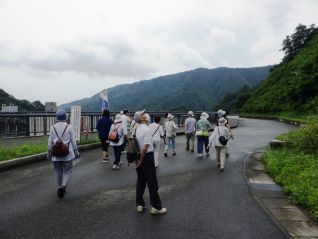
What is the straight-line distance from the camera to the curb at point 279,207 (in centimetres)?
618

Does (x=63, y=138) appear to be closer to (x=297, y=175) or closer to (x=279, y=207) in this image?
(x=279, y=207)

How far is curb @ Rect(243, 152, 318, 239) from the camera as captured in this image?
6.18m

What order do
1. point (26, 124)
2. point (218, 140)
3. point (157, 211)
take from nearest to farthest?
point (157, 211) < point (218, 140) < point (26, 124)

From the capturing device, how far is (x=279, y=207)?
7559 millimetres

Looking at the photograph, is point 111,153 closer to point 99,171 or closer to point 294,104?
point 99,171

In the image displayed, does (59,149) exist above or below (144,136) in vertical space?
below

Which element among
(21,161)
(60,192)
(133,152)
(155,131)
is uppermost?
(155,131)

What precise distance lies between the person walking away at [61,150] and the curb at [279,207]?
4055 mm

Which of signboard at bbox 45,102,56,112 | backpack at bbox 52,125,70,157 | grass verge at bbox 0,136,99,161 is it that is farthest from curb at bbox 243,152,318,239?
signboard at bbox 45,102,56,112

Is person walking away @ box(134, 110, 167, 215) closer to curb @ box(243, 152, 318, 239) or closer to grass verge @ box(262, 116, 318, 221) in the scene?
curb @ box(243, 152, 318, 239)

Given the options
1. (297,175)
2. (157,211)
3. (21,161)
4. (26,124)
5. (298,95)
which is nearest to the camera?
(157,211)

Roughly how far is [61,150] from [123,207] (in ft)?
5.96

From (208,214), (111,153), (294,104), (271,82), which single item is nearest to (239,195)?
(208,214)

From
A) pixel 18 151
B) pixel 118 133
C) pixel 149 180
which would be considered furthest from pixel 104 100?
pixel 149 180
